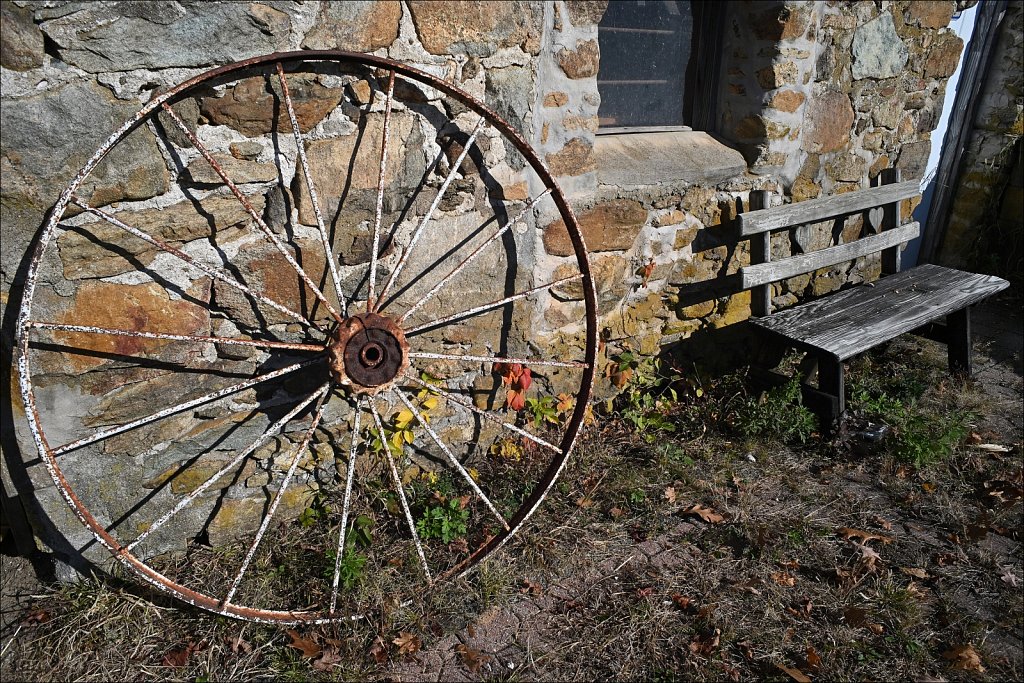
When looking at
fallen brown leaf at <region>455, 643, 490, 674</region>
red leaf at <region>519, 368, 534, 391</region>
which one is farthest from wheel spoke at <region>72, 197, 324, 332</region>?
fallen brown leaf at <region>455, 643, 490, 674</region>

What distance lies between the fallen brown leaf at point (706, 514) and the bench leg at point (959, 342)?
199cm

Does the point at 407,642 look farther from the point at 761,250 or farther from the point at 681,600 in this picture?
the point at 761,250

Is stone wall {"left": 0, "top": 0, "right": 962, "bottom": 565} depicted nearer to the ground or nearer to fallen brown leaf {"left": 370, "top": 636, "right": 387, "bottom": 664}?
the ground

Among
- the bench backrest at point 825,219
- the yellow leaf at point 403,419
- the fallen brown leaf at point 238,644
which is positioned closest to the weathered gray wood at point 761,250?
the bench backrest at point 825,219

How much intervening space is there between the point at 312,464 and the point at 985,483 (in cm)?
278

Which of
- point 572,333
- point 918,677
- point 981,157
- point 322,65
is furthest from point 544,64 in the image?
point 981,157

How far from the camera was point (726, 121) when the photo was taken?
3.55m

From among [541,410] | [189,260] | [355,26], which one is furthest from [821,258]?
[189,260]

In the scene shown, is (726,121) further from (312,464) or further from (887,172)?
(312,464)

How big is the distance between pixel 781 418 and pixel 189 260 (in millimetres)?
2580

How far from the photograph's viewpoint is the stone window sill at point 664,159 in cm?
306

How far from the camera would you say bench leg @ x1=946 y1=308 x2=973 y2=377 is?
379cm

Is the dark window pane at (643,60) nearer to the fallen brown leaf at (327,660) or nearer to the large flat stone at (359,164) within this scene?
the large flat stone at (359,164)

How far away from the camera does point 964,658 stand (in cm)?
218
